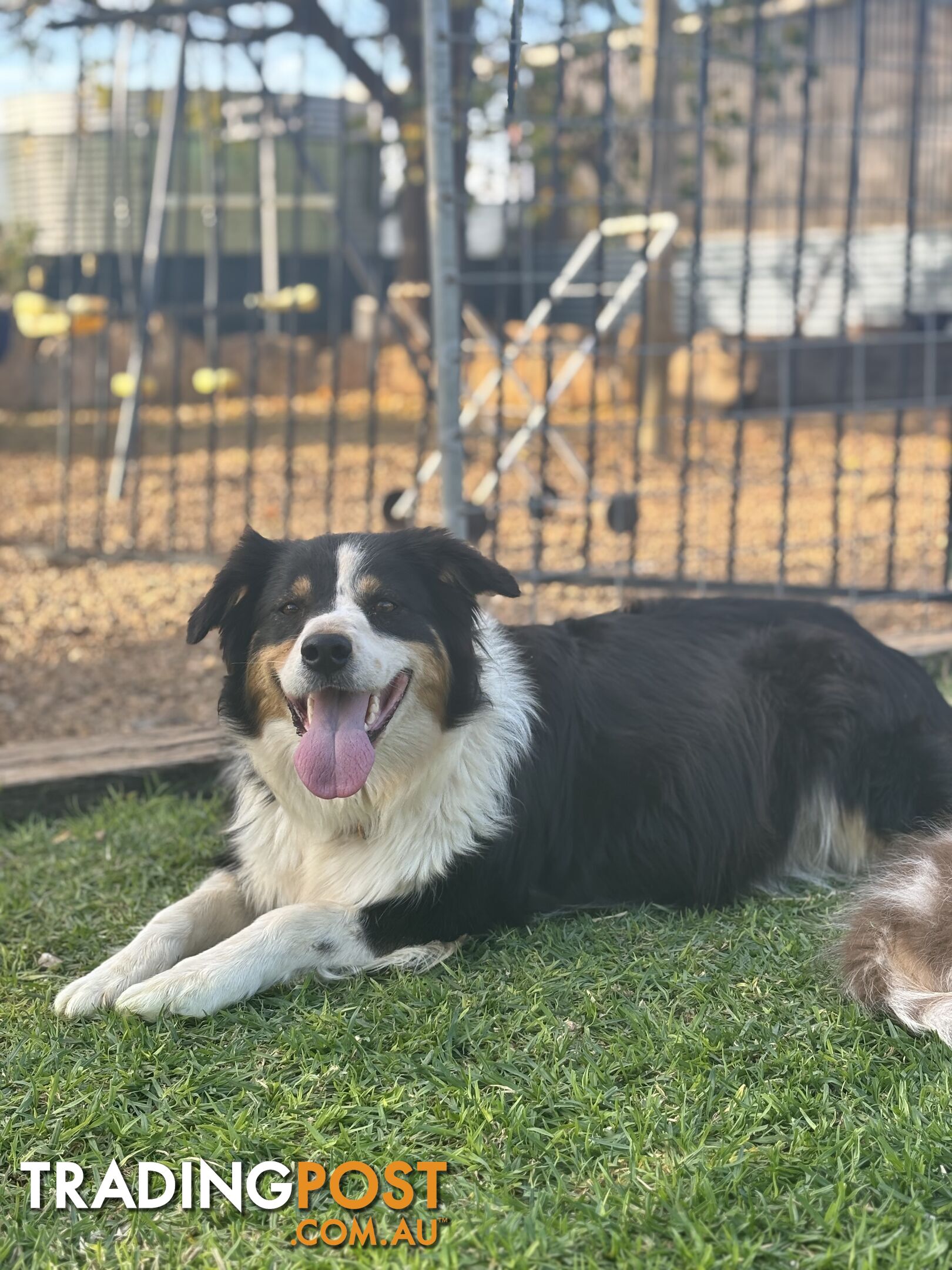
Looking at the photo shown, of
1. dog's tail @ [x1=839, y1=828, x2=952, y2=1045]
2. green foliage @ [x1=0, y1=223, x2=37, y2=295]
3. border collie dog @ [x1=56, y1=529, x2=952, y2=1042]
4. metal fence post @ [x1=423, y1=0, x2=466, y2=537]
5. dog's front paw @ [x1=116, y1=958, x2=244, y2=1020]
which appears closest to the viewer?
dog's tail @ [x1=839, y1=828, x2=952, y2=1045]

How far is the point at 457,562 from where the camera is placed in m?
3.40

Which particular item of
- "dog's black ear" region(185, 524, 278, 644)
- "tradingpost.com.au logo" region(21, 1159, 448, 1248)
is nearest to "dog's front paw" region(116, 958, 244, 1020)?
"tradingpost.com.au logo" region(21, 1159, 448, 1248)

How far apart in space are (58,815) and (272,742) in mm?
1561

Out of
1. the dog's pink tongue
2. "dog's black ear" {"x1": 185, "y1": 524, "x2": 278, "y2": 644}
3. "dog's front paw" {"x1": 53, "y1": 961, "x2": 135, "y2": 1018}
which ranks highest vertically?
"dog's black ear" {"x1": 185, "y1": 524, "x2": 278, "y2": 644}

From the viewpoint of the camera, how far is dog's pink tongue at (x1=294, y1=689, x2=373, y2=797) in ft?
10.4

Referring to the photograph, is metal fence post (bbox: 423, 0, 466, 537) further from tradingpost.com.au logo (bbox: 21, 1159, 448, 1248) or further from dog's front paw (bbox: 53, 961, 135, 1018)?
tradingpost.com.au logo (bbox: 21, 1159, 448, 1248)

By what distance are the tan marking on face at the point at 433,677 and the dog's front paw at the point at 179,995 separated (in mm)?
825

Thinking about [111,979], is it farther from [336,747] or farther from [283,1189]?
[283,1189]

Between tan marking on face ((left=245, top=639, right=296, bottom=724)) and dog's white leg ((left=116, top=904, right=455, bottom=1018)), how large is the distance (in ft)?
1.58

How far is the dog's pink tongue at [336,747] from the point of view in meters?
3.16

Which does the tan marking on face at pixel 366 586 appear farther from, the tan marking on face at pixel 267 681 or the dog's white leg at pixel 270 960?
the dog's white leg at pixel 270 960

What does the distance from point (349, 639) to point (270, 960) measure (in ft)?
2.54

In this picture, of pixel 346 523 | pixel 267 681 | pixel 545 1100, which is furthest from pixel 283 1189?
pixel 346 523

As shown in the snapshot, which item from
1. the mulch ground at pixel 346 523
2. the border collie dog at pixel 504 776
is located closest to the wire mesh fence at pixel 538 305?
the mulch ground at pixel 346 523
